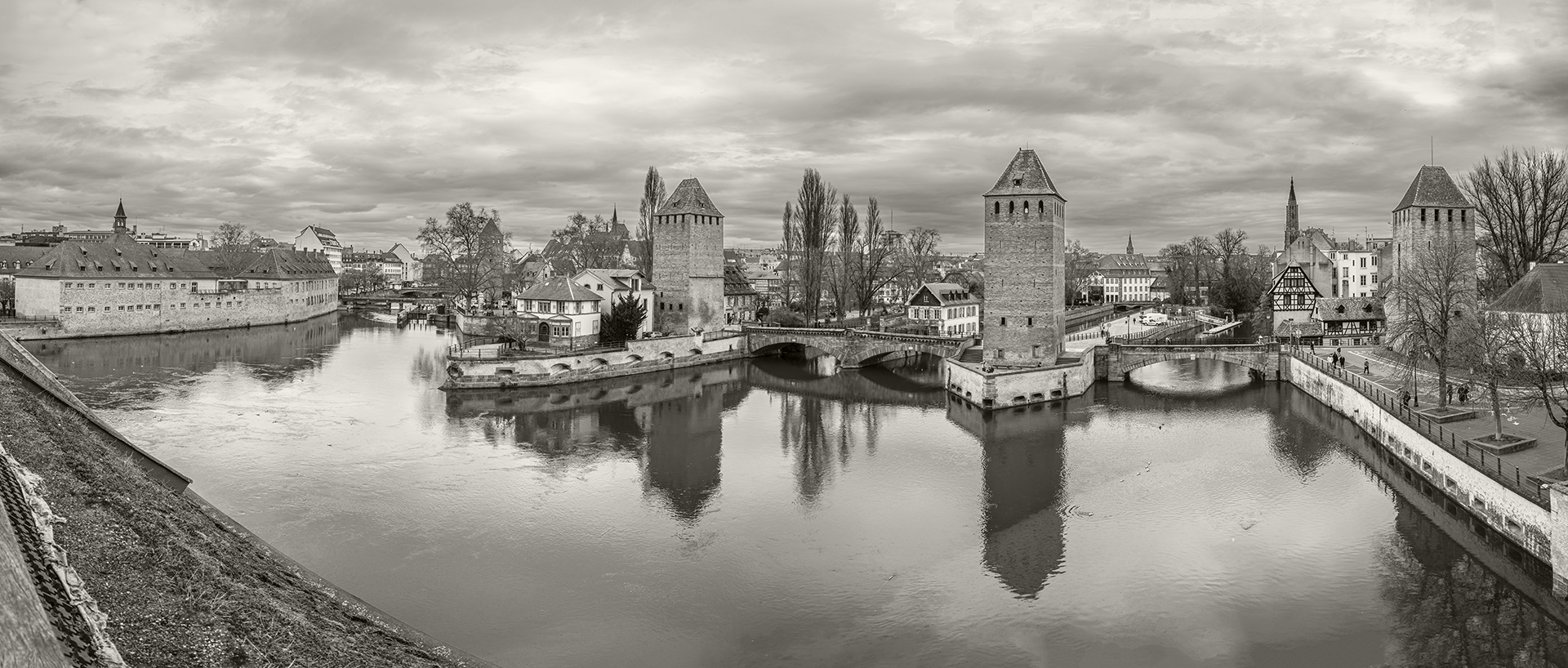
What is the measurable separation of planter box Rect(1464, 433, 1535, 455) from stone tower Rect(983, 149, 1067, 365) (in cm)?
1366

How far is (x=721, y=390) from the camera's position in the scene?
104 feet

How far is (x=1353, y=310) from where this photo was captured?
42.4 metres

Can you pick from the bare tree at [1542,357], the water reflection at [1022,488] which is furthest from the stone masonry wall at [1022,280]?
the bare tree at [1542,357]

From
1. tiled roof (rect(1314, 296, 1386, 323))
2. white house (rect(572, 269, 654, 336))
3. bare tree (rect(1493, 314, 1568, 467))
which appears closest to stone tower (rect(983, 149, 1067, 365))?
bare tree (rect(1493, 314, 1568, 467))

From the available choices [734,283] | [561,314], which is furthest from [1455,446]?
[734,283]

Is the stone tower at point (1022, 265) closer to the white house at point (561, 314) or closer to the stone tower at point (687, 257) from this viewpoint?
the stone tower at point (687, 257)

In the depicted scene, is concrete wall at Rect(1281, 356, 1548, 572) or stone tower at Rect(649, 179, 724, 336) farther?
stone tower at Rect(649, 179, 724, 336)

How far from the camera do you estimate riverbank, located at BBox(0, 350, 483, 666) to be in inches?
318

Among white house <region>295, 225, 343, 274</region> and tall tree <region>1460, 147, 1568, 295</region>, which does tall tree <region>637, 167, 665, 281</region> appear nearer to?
tall tree <region>1460, 147, 1568, 295</region>

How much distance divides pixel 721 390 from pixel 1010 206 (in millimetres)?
11516

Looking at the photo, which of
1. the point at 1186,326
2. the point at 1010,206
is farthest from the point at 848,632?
the point at 1186,326

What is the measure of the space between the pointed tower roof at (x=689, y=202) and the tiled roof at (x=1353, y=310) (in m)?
29.2

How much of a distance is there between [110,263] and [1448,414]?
50.5m

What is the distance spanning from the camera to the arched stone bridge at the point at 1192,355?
104 ft
